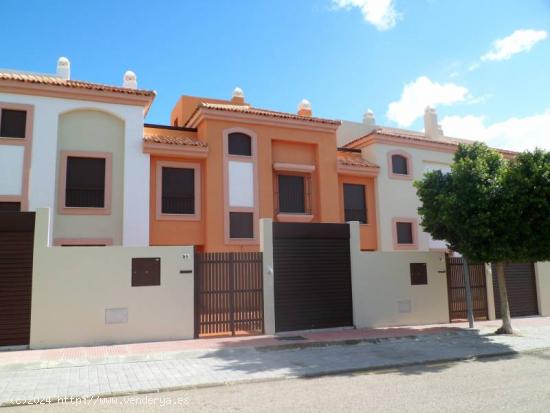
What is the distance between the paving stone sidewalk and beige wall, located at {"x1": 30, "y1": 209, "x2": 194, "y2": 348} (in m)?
1.86

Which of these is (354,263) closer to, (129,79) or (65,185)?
(65,185)

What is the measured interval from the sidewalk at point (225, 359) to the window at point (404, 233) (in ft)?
31.2

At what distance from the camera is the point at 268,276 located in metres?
12.4

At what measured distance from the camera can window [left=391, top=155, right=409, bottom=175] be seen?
22828 millimetres

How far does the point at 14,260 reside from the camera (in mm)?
10453

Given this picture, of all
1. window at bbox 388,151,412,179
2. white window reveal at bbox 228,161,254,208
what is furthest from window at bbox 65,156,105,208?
window at bbox 388,151,412,179

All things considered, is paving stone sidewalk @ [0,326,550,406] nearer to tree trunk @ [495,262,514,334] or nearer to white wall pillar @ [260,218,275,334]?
tree trunk @ [495,262,514,334]

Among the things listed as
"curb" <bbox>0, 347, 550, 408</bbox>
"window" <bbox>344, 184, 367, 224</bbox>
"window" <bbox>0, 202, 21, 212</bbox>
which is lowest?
"curb" <bbox>0, 347, 550, 408</bbox>

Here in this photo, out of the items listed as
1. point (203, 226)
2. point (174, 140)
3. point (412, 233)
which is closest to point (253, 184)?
point (203, 226)

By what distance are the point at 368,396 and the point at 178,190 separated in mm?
13283

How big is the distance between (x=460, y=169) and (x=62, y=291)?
10.9m

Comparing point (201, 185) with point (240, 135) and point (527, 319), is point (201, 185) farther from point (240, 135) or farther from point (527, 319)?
point (527, 319)

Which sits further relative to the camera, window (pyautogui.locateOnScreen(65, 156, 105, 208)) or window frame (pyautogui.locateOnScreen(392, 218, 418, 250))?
window frame (pyautogui.locateOnScreen(392, 218, 418, 250))

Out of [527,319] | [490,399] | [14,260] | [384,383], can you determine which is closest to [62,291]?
[14,260]
